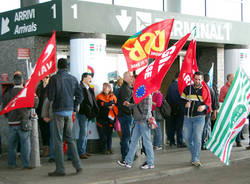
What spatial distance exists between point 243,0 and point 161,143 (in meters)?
6.86

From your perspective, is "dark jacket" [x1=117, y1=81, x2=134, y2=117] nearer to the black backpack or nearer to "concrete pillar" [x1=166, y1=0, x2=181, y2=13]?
the black backpack

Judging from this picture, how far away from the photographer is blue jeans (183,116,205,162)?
9406 mm

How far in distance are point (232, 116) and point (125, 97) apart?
2784 mm

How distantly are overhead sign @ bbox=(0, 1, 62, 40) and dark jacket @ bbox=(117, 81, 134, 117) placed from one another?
7.37 feet

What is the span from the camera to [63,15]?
1062 cm

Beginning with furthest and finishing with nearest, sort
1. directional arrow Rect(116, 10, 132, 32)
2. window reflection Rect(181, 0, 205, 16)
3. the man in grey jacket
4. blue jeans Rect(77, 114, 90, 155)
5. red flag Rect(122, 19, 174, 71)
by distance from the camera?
window reflection Rect(181, 0, 205, 16)
directional arrow Rect(116, 10, 132, 32)
blue jeans Rect(77, 114, 90, 155)
red flag Rect(122, 19, 174, 71)
the man in grey jacket

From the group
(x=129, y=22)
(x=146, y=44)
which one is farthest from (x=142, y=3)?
(x=146, y=44)

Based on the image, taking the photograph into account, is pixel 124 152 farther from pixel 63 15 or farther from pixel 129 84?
→ pixel 63 15

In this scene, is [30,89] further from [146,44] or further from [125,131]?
[146,44]

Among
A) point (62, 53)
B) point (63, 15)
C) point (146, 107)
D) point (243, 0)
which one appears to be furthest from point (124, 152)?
point (243, 0)

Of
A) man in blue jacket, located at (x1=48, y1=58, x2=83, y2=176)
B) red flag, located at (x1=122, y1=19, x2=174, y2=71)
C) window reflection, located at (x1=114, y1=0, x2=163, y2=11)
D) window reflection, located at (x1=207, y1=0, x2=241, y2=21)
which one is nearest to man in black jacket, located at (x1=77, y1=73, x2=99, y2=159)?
red flag, located at (x1=122, y1=19, x2=174, y2=71)

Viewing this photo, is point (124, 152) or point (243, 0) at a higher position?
point (243, 0)

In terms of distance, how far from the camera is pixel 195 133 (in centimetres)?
942

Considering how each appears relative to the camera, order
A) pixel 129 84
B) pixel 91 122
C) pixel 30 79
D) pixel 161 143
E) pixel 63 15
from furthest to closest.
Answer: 1. pixel 161 143
2. pixel 91 122
3. pixel 63 15
4. pixel 129 84
5. pixel 30 79
